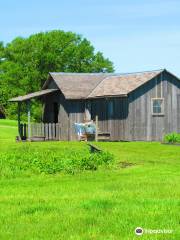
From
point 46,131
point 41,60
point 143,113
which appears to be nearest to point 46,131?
point 46,131

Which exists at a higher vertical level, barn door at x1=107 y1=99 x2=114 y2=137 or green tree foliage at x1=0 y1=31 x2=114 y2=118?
green tree foliage at x1=0 y1=31 x2=114 y2=118

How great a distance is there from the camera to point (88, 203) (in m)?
11.0

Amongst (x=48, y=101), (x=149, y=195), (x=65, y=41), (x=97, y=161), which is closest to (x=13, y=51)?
(x=65, y=41)

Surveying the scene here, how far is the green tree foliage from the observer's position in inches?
3211

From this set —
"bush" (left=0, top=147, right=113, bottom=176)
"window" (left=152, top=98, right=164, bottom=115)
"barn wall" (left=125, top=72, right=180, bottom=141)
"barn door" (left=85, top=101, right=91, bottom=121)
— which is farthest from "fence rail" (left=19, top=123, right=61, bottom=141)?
"bush" (left=0, top=147, right=113, bottom=176)

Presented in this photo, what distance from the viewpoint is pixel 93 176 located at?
53.6ft

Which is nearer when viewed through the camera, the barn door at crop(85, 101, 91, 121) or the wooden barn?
the wooden barn

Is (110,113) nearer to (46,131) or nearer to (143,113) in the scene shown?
(143,113)

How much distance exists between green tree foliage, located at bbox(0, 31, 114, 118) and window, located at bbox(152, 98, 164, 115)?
138 ft

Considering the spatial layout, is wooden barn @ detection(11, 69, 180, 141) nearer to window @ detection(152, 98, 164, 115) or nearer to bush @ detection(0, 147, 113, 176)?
window @ detection(152, 98, 164, 115)

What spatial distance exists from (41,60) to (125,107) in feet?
145

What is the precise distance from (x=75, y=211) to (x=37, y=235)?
186 cm

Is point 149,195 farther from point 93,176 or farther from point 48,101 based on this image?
point 48,101

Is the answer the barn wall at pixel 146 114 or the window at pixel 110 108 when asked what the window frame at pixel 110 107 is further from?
the barn wall at pixel 146 114
